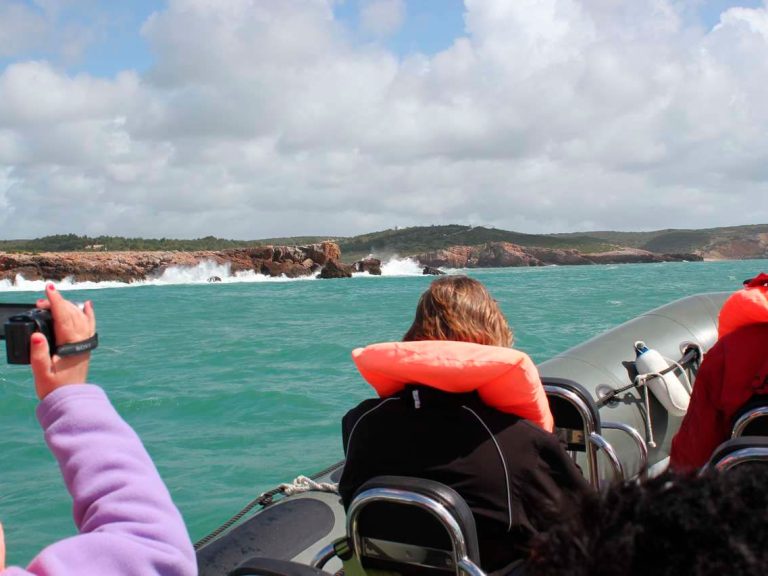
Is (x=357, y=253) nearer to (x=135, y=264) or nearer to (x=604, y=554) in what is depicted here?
(x=135, y=264)

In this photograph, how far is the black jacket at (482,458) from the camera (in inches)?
66.6

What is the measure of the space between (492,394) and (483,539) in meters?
0.35

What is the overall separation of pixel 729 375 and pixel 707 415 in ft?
0.59

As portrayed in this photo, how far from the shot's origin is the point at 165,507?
0.99 meters

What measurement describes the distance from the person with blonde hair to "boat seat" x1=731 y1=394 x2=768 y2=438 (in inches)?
32.0

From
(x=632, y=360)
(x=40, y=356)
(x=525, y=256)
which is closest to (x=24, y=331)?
(x=40, y=356)

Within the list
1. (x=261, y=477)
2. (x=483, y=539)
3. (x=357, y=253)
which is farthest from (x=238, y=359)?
(x=357, y=253)

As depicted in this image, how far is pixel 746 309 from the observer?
2369mm

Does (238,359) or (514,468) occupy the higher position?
(514,468)

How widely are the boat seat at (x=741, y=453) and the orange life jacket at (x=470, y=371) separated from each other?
42 cm

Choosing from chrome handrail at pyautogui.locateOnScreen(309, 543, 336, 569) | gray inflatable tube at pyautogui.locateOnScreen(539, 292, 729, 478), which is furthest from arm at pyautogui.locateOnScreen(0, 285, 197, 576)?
gray inflatable tube at pyautogui.locateOnScreen(539, 292, 729, 478)

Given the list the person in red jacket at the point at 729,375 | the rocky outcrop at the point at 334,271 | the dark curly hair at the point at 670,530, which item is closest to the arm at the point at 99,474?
the dark curly hair at the point at 670,530

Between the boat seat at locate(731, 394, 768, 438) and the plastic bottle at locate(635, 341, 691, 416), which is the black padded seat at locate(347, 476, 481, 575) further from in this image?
the plastic bottle at locate(635, 341, 691, 416)

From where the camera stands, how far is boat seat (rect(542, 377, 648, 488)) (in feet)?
7.82
